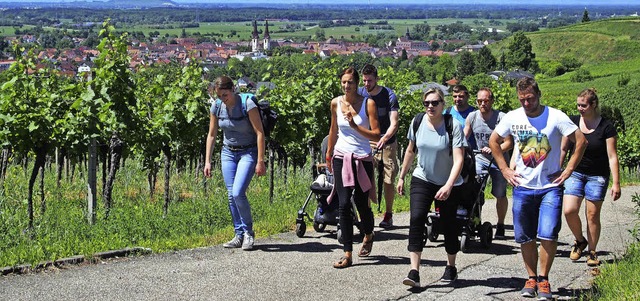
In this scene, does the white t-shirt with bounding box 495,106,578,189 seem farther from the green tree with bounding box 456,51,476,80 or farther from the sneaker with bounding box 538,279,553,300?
the green tree with bounding box 456,51,476,80

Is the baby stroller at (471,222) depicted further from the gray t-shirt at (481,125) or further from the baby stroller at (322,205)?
the baby stroller at (322,205)

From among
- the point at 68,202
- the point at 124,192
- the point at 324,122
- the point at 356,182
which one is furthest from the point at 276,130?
the point at 356,182

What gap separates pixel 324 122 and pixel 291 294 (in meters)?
7.53

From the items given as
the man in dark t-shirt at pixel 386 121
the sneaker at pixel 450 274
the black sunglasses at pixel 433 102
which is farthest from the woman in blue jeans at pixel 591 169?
the man in dark t-shirt at pixel 386 121

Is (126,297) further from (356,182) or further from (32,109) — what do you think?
(32,109)

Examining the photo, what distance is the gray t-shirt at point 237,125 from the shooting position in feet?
27.8

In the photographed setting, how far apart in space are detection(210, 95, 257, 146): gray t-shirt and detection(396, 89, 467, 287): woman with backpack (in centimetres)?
191

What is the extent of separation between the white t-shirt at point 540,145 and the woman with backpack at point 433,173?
0.57 meters

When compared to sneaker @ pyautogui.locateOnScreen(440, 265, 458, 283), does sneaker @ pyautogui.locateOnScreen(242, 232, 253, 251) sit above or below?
below

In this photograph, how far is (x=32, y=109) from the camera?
9.45 meters

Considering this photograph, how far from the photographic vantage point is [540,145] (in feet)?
21.6

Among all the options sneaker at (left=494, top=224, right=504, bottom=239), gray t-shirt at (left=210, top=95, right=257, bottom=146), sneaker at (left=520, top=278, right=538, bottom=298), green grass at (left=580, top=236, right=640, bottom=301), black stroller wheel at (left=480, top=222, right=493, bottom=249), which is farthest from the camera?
sneaker at (left=494, top=224, right=504, bottom=239)

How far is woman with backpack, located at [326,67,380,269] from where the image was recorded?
7.78 m

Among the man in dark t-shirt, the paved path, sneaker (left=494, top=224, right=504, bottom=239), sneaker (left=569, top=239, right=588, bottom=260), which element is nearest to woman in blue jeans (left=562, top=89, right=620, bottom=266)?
sneaker (left=569, top=239, right=588, bottom=260)
